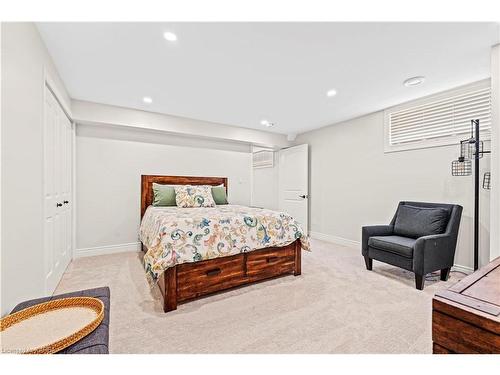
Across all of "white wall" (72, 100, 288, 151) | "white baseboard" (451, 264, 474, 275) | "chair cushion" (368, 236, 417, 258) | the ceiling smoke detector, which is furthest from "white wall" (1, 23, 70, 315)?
"white baseboard" (451, 264, 474, 275)

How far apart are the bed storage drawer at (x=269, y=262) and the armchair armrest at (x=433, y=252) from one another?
125 centimetres

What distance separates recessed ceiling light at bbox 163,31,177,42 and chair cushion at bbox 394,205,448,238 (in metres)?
3.19

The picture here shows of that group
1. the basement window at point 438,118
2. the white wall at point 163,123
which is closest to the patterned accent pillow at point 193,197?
the white wall at point 163,123

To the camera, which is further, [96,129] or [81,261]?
[96,129]

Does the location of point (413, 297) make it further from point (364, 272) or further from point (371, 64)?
point (371, 64)

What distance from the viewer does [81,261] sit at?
10.7 feet

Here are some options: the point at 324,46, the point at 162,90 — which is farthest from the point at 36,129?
the point at 324,46

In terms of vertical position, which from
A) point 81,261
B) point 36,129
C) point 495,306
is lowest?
point 81,261

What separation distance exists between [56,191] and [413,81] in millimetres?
4102

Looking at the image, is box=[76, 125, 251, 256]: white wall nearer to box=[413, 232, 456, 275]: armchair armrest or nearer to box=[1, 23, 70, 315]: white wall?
box=[1, 23, 70, 315]: white wall

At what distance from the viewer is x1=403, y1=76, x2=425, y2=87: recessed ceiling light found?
2.60 metres

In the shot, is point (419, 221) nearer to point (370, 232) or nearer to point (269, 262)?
point (370, 232)

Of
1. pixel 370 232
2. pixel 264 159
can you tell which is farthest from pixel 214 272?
pixel 264 159

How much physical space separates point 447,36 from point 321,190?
121 inches
